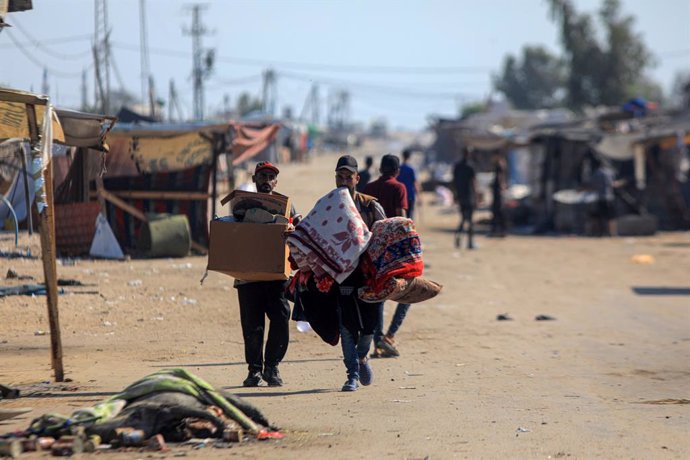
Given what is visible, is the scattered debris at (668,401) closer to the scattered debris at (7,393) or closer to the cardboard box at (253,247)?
the cardboard box at (253,247)

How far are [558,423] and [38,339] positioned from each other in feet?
18.6

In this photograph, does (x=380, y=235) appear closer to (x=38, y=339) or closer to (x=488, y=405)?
(x=488, y=405)

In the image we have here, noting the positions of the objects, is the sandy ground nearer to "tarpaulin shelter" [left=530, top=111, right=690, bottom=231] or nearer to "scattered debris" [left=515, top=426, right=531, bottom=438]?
"scattered debris" [left=515, top=426, right=531, bottom=438]

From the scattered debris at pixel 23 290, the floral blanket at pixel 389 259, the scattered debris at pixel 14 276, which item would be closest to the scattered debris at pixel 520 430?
the floral blanket at pixel 389 259

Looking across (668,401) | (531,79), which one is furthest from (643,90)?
(668,401)

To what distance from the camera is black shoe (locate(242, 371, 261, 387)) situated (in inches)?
332

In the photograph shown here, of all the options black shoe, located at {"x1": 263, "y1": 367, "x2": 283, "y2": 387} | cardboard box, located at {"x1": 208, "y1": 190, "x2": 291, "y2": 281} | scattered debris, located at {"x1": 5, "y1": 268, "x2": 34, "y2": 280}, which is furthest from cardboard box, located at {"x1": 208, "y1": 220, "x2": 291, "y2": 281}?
scattered debris, located at {"x1": 5, "y1": 268, "x2": 34, "y2": 280}

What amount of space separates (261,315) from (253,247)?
618mm

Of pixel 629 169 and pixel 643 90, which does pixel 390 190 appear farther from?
pixel 643 90

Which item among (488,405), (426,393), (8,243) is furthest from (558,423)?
(8,243)

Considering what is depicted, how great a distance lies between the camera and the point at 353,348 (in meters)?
8.25

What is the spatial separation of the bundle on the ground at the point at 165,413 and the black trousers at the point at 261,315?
1.62m

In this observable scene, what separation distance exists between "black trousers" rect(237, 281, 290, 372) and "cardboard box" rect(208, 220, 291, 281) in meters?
0.20

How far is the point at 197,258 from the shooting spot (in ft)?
58.6
